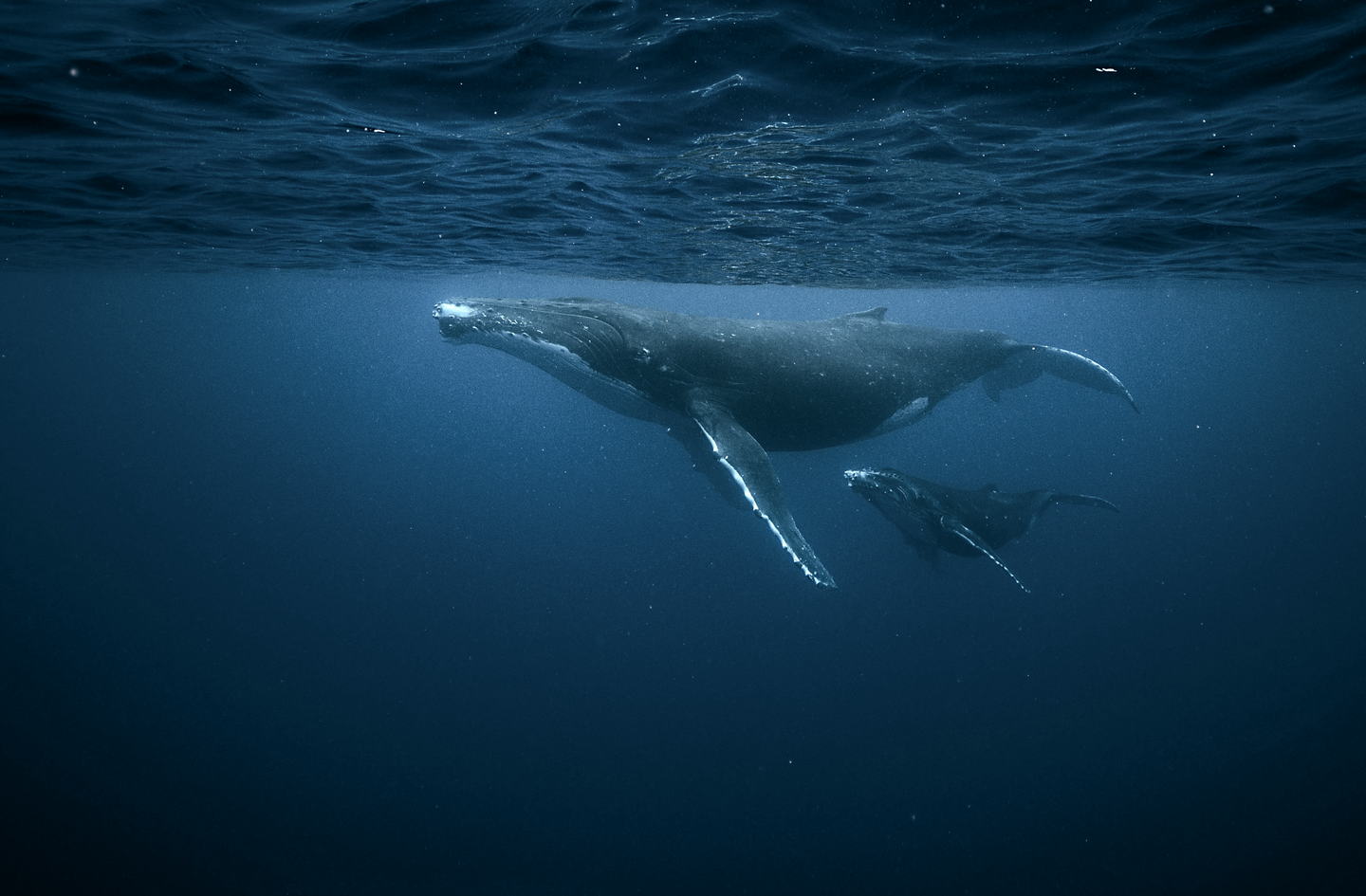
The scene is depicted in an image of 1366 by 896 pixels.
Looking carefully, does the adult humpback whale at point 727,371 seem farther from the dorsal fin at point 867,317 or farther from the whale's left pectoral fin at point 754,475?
the dorsal fin at point 867,317

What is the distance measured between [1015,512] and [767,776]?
923 centimetres

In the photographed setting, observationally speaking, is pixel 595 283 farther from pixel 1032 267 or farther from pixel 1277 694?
pixel 1277 694

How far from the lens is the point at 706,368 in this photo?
9.39 meters

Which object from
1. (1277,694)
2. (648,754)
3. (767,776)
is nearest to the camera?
(767,776)

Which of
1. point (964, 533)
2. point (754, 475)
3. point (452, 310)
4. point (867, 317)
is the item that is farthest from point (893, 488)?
point (452, 310)

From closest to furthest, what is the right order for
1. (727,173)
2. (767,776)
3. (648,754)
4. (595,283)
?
(727,173), (767,776), (648,754), (595,283)

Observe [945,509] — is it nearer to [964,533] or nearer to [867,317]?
[964,533]

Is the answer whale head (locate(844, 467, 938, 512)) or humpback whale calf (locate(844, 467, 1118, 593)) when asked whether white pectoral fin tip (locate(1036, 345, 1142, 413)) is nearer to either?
humpback whale calf (locate(844, 467, 1118, 593))

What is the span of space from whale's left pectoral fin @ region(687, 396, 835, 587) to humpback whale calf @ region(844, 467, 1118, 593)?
363 centimetres

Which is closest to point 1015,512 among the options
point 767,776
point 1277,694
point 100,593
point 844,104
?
point 844,104

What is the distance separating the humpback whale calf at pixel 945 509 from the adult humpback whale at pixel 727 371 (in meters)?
1.04

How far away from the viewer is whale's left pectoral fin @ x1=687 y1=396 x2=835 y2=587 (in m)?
7.25

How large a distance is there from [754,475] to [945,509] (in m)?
4.83

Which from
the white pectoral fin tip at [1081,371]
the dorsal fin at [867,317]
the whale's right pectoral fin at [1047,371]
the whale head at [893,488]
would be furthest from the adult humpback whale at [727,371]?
the white pectoral fin tip at [1081,371]
